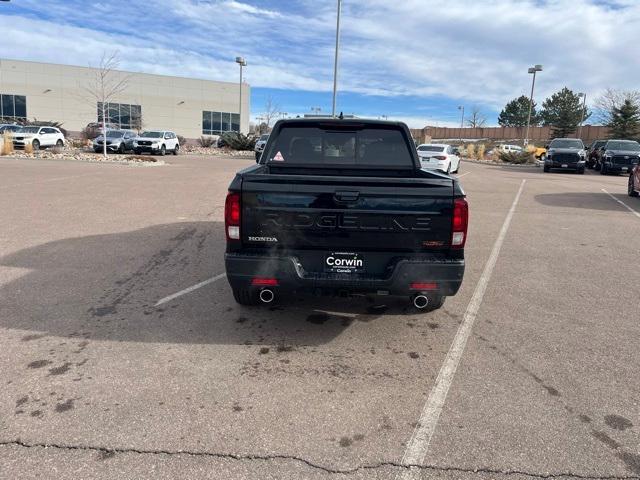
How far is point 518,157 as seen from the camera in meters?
39.9

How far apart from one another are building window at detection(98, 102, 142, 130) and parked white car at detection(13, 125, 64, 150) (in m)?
28.1

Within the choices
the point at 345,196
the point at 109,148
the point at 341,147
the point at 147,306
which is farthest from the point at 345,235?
the point at 109,148

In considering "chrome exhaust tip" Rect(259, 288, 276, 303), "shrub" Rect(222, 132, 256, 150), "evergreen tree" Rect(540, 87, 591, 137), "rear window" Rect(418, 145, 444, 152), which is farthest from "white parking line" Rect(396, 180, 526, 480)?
"evergreen tree" Rect(540, 87, 591, 137)

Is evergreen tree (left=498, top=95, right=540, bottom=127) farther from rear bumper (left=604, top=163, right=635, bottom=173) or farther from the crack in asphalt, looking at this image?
the crack in asphalt

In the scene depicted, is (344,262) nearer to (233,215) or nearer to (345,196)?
(345,196)

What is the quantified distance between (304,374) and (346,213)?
1.27 meters

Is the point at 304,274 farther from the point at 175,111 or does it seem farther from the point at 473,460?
the point at 175,111

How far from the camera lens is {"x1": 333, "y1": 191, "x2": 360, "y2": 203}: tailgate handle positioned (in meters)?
3.87

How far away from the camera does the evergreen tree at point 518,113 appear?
10894 cm

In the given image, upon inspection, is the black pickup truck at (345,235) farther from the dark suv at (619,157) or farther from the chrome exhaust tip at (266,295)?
the dark suv at (619,157)

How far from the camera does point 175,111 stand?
65.2 m

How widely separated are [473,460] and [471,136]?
318 ft

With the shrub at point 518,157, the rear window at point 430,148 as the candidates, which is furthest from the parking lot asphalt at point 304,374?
the shrub at point 518,157

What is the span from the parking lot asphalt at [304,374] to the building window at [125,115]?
58616 mm
